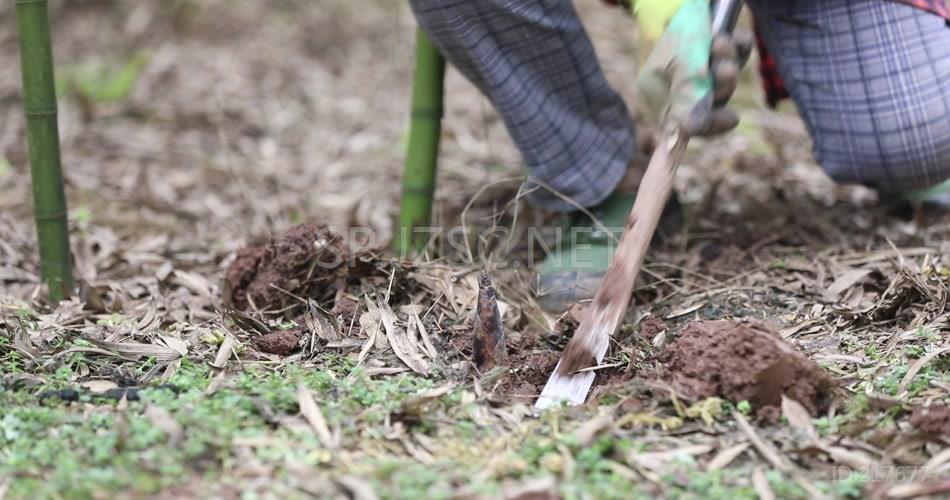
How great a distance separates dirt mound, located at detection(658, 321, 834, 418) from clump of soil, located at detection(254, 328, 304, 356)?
1.92 feet

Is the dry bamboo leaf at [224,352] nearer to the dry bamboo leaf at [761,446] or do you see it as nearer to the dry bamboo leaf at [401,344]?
the dry bamboo leaf at [401,344]

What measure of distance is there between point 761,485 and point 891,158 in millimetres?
1104

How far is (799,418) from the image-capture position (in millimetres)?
1271

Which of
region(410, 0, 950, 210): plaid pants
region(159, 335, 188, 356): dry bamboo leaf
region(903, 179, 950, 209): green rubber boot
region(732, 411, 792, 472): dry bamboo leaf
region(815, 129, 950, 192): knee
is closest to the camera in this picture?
region(732, 411, 792, 472): dry bamboo leaf

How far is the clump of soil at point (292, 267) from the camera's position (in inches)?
67.4

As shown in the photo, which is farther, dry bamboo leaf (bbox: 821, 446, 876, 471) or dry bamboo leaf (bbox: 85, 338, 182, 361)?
dry bamboo leaf (bbox: 85, 338, 182, 361)

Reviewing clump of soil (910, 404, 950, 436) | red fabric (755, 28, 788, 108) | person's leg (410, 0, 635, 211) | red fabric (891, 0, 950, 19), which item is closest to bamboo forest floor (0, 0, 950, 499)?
clump of soil (910, 404, 950, 436)

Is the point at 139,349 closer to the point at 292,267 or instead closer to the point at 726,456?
the point at 292,267

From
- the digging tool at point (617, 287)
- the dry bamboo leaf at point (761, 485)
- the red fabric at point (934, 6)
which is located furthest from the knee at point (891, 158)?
the dry bamboo leaf at point (761, 485)

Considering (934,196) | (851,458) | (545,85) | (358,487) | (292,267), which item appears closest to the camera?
(358,487)

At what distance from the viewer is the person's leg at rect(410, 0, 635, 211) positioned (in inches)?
70.0

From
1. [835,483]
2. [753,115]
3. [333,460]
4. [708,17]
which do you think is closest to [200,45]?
[753,115]

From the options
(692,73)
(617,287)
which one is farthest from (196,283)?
(692,73)

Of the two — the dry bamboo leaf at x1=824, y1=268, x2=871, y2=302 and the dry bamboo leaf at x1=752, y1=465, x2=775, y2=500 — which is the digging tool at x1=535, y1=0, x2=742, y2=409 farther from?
the dry bamboo leaf at x1=824, y1=268, x2=871, y2=302
